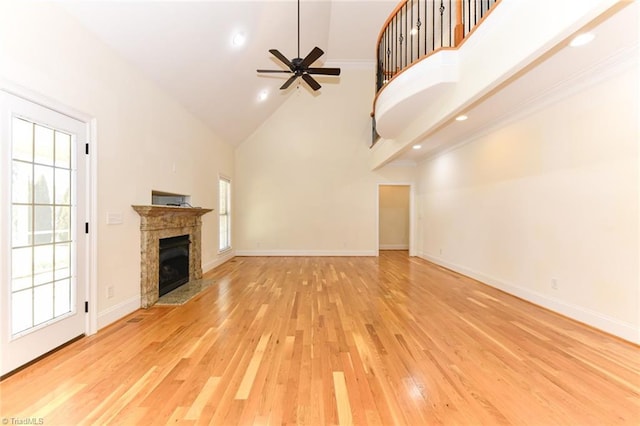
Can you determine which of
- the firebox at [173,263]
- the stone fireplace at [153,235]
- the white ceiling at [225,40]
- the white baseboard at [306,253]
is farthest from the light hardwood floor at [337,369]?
the white baseboard at [306,253]

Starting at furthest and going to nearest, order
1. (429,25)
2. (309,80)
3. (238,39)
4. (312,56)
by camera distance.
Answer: (429,25), (309,80), (238,39), (312,56)

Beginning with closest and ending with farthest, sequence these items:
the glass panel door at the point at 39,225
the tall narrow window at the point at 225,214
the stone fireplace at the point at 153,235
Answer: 1. the glass panel door at the point at 39,225
2. the stone fireplace at the point at 153,235
3. the tall narrow window at the point at 225,214

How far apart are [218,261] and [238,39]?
4454mm

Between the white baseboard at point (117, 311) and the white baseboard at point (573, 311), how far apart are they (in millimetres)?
5072

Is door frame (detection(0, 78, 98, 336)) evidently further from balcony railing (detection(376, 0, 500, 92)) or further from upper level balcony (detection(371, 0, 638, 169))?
balcony railing (detection(376, 0, 500, 92))

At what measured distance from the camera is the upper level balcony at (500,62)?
6.44 ft

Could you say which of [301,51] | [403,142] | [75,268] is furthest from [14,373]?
[301,51]

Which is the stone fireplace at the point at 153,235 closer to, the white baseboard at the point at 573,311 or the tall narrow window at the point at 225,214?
the tall narrow window at the point at 225,214

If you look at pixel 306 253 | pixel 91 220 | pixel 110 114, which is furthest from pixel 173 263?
pixel 306 253

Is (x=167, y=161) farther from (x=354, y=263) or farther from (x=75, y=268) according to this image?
(x=354, y=263)

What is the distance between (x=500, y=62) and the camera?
95.8 inches

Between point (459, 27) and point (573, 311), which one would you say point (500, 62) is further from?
point (573, 311)

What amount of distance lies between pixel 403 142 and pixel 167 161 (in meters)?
3.89

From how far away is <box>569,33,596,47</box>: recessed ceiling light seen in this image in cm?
221
